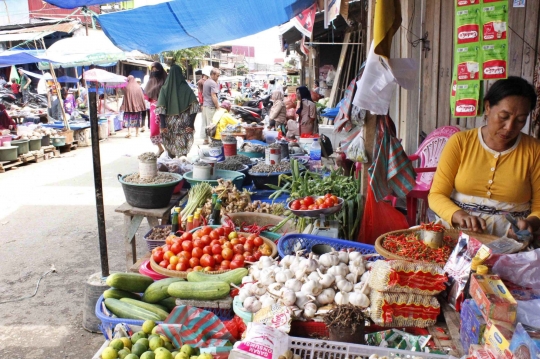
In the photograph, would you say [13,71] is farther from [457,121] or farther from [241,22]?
[457,121]

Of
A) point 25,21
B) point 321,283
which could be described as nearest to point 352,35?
point 321,283

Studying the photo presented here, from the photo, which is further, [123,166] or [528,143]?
[123,166]

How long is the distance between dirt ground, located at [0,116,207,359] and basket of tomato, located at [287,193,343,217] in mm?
1984

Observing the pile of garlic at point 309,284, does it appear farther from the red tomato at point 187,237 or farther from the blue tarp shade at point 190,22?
the blue tarp shade at point 190,22

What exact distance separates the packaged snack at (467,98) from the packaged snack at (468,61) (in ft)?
0.16

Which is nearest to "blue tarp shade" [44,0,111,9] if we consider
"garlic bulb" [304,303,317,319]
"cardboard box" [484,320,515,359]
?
"garlic bulb" [304,303,317,319]

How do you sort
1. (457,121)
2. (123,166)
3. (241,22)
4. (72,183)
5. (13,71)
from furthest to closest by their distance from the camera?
(13,71)
(123,166)
(72,183)
(241,22)
(457,121)

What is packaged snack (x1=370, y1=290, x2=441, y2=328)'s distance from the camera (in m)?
2.23

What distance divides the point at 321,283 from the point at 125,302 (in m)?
1.30

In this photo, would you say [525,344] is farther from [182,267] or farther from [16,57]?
[16,57]

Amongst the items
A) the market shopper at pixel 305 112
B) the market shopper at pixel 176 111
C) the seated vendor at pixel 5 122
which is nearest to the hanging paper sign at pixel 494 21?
the market shopper at pixel 176 111

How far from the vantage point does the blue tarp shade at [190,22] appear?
5105 millimetres

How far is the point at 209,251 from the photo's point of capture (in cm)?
344

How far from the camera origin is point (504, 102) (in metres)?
2.66
